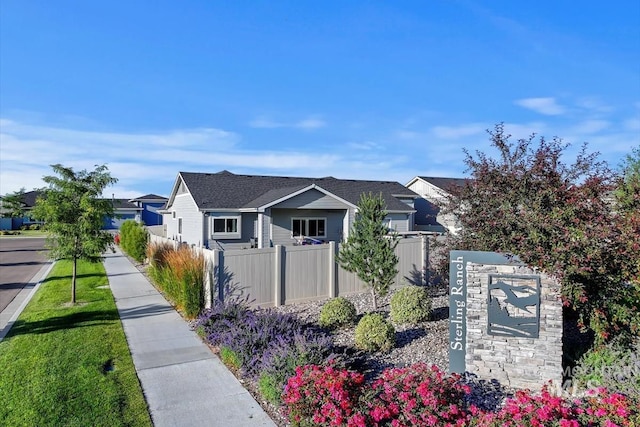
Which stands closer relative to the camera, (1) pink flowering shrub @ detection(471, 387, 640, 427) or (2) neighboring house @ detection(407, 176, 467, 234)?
(1) pink flowering shrub @ detection(471, 387, 640, 427)

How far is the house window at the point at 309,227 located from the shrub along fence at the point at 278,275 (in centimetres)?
1116

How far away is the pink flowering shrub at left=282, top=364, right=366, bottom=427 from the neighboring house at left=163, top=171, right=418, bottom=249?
54.4 feet

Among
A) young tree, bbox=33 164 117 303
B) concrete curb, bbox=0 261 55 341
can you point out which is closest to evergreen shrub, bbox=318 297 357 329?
concrete curb, bbox=0 261 55 341

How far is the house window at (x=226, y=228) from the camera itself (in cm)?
2150

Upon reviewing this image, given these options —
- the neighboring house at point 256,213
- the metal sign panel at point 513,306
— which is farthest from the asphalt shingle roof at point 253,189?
the metal sign panel at point 513,306

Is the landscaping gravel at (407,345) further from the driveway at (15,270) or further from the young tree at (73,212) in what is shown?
the driveway at (15,270)

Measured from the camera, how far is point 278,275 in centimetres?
1024

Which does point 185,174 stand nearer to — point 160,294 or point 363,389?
point 160,294

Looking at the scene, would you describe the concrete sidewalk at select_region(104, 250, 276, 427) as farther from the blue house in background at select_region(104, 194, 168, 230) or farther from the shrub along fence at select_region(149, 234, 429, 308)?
the blue house in background at select_region(104, 194, 168, 230)

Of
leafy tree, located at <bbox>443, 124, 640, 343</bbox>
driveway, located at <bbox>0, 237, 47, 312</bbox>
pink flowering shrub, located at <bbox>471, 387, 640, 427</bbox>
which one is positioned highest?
leafy tree, located at <bbox>443, 124, 640, 343</bbox>

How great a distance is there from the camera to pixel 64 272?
1694 centimetres

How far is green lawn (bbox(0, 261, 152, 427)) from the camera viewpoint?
4.82m

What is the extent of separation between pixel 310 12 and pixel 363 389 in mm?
9637

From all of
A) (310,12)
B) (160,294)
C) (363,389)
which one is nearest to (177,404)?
(363,389)
